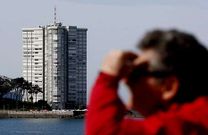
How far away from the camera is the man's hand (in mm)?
2398

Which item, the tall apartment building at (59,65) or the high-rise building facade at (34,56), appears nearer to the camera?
the tall apartment building at (59,65)

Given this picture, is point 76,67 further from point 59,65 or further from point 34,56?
point 34,56

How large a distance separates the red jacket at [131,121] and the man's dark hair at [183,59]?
0.13 feet

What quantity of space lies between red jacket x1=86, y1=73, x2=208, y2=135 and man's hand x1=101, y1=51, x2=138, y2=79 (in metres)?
0.02

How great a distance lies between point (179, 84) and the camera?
2408mm

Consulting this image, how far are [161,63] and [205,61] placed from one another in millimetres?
136

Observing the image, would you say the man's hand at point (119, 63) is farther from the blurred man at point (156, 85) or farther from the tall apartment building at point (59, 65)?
the tall apartment building at point (59, 65)

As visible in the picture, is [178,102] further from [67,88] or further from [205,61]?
[67,88]

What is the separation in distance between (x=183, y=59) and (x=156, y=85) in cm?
11

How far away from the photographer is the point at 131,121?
2436 mm

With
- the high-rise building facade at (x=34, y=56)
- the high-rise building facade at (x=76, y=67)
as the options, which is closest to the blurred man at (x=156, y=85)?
the high-rise building facade at (x=34, y=56)

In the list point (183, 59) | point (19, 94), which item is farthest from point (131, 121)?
point (19, 94)

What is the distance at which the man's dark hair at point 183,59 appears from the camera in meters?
2.40

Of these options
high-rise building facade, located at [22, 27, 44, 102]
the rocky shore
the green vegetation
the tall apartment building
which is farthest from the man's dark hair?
high-rise building facade, located at [22, 27, 44, 102]
